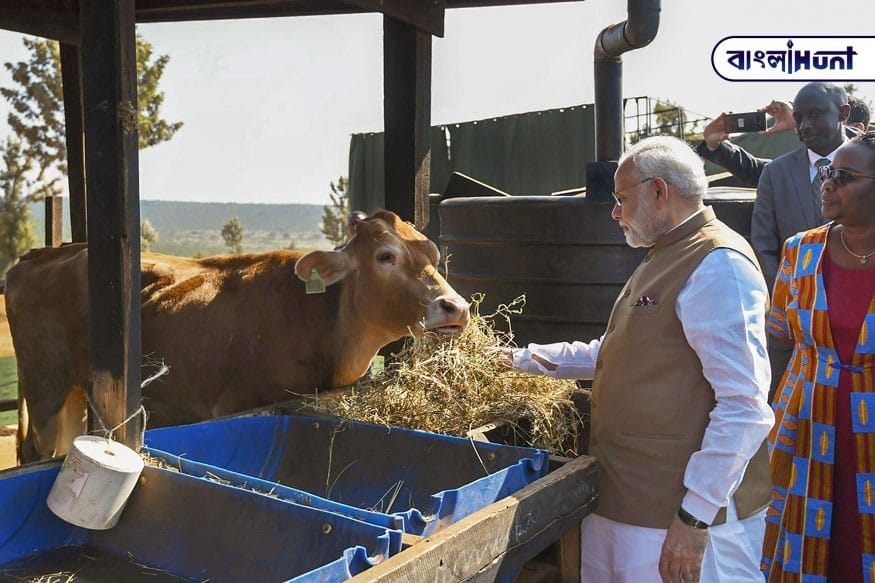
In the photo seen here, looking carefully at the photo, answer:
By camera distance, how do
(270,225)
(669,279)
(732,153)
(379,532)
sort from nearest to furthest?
(379,532) → (669,279) → (732,153) → (270,225)

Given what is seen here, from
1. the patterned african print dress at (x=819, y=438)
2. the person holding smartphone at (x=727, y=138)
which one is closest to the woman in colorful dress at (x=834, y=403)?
the patterned african print dress at (x=819, y=438)

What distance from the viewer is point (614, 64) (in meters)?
5.79

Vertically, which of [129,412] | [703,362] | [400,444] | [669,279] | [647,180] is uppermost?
[647,180]

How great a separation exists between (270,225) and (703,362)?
93.3 meters

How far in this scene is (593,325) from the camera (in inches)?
205

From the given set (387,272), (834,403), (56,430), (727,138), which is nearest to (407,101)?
(387,272)

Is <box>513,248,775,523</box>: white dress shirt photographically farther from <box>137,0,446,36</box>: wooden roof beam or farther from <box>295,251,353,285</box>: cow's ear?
<box>137,0,446,36</box>: wooden roof beam

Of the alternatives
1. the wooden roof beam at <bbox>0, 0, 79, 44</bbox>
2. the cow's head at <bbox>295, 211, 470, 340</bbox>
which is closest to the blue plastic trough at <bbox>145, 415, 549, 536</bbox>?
the cow's head at <bbox>295, 211, 470, 340</bbox>

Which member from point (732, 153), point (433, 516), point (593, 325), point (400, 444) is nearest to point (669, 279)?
point (433, 516)

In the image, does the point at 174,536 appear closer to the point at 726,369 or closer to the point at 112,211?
the point at 112,211

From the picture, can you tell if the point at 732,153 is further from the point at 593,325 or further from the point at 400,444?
the point at 400,444

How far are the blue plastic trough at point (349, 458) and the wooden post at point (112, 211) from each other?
0.87 feet

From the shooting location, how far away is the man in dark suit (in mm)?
4398

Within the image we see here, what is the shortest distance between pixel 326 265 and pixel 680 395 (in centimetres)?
245
